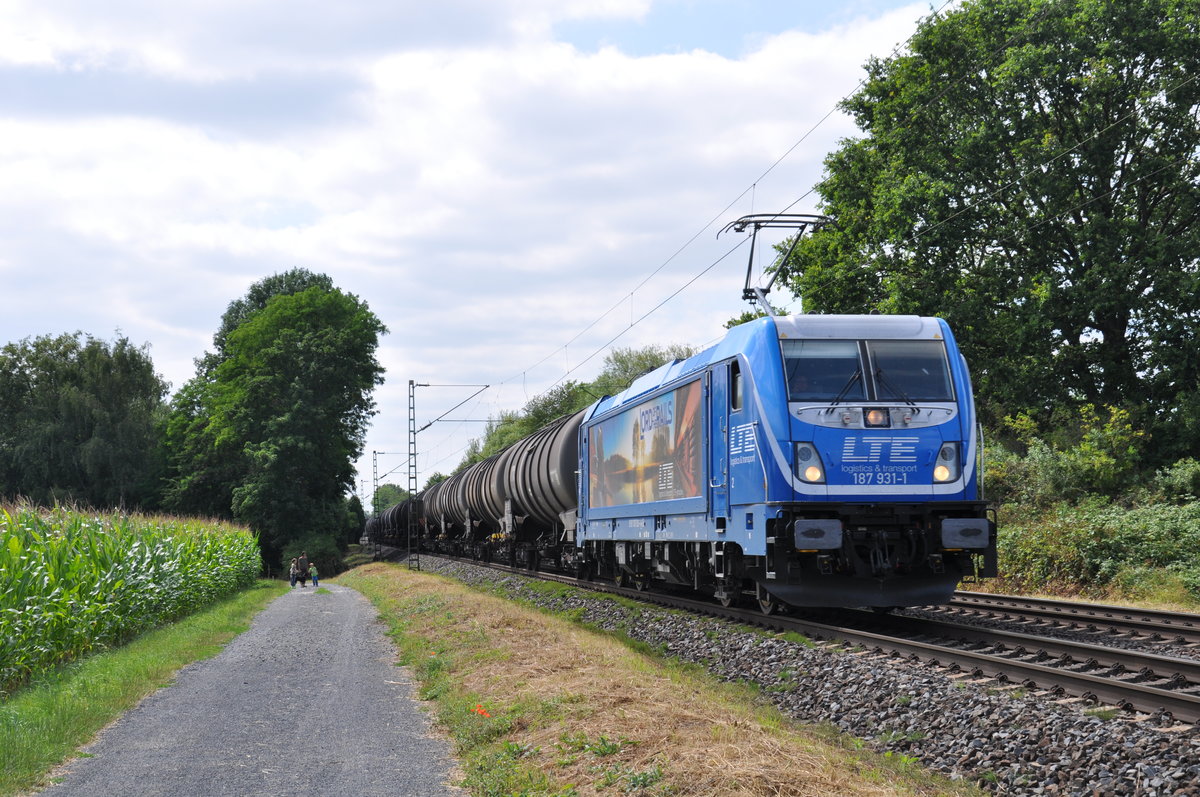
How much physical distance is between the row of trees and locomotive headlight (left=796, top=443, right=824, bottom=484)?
4226cm

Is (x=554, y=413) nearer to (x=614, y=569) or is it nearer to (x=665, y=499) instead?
(x=614, y=569)

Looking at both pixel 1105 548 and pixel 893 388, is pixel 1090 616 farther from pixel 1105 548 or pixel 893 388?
pixel 1105 548

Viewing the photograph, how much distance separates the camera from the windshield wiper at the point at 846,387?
1243 cm

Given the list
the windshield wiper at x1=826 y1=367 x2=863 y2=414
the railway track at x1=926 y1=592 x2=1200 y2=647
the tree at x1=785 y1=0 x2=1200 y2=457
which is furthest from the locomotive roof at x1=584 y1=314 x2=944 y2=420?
the tree at x1=785 y1=0 x2=1200 y2=457

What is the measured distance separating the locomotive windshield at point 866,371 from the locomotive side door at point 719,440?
118cm

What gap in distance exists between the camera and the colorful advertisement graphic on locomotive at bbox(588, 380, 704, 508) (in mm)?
14992

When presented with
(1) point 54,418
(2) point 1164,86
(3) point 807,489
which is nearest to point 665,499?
(3) point 807,489

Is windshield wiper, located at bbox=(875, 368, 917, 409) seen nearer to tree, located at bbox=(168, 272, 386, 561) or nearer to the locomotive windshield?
the locomotive windshield

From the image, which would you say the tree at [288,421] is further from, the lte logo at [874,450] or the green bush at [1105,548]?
the lte logo at [874,450]

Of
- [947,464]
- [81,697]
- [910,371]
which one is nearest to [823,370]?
[910,371]

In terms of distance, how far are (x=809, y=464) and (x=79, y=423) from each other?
188 feet

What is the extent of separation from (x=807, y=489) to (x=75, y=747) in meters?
7.64

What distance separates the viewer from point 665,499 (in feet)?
53.1

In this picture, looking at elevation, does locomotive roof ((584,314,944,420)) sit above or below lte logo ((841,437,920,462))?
above
